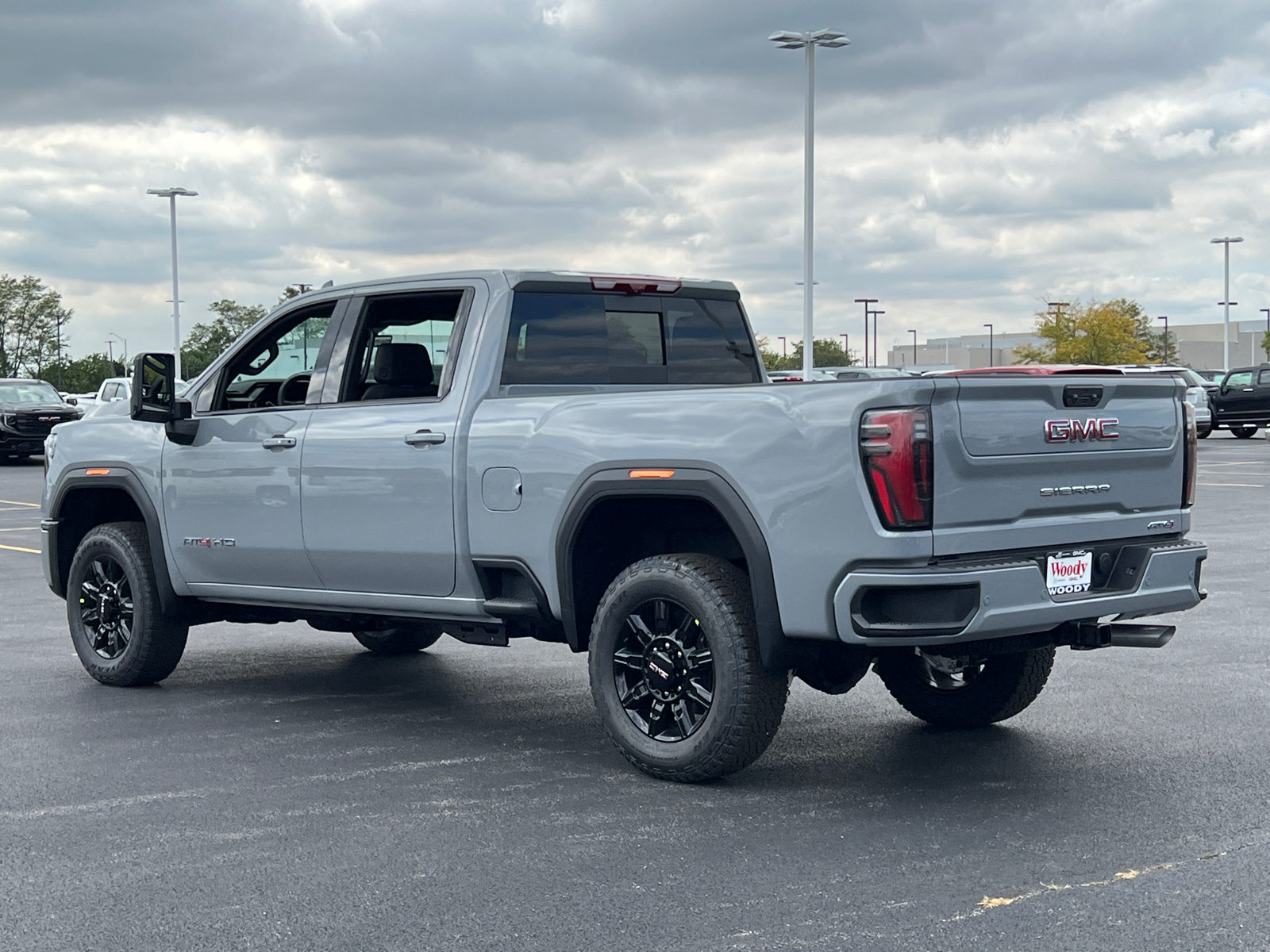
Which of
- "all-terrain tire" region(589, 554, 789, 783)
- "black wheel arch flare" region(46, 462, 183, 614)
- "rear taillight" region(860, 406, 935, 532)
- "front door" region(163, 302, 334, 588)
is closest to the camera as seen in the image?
"rear taillight" region(860, 406, 935, 532)

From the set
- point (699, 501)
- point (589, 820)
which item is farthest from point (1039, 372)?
point (589, 820)

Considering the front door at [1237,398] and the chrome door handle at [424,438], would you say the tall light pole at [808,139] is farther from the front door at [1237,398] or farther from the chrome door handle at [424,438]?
the chrome door handle at [424,438]

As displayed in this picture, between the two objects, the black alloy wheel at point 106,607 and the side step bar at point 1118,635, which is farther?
the black alloy wheel at point 106,607

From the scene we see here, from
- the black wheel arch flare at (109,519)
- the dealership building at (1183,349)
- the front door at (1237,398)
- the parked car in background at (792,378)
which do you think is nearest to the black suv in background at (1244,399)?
the front door at (1237,398)

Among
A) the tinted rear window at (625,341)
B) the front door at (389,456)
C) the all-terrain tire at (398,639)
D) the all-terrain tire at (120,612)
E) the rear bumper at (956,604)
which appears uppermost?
the tinted rear window at (625,341)

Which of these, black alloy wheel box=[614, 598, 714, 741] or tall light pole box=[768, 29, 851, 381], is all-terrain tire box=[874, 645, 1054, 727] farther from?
tall light pole box=[768, 29, 851, 381]

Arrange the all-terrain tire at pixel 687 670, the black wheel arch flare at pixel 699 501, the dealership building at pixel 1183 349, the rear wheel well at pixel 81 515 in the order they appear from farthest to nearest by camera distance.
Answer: the dealership building at pixel 1183 349 < the rear wheel well at pixel 81 515 < the all-terrain tire at pixel 687 670 < the black wheel arch flare at pixel 699 501

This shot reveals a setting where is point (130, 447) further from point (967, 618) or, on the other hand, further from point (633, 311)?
point (967, 618)

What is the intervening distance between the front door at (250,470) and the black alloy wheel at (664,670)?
6.08 feet

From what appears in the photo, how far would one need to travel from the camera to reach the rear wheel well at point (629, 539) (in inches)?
251

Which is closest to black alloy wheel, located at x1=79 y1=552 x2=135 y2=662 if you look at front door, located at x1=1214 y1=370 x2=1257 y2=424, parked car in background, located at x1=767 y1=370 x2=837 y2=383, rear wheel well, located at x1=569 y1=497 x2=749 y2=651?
rear wheel well, located at x1=569 y1=497 x2=749 y2=651

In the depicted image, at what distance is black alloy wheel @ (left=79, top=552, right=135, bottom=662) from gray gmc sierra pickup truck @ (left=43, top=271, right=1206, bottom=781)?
2cm

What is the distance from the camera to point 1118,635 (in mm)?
6207

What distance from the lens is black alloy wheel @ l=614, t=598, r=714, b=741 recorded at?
612 cm
